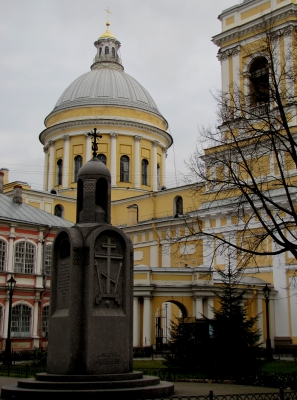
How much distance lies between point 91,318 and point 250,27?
1212 inches

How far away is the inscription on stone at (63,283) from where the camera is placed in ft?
41.1

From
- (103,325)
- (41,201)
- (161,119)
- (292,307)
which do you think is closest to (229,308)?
(103,325)

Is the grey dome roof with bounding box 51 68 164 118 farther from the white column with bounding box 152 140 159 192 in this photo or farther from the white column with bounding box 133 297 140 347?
the white column with bounding box 133 297 140 347

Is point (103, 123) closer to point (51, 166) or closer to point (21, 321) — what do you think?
point (51, 166)

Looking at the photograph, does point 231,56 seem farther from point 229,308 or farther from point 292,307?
point 229,308

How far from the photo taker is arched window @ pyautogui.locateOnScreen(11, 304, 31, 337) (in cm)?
3361

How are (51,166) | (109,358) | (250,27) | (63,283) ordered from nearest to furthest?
(109,358)
(63,283)
(250,27)
(51,166)

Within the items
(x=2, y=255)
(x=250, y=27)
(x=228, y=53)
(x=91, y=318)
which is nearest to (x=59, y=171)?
(x=228, y=53)

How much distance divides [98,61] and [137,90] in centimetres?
710

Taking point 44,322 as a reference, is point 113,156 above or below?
above

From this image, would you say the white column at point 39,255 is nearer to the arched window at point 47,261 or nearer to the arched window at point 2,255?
the arched window at point 47,261

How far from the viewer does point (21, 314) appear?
3434 cm

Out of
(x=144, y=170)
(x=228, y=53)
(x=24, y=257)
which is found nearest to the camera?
(x=24, y=257)

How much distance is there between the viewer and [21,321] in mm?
34188
